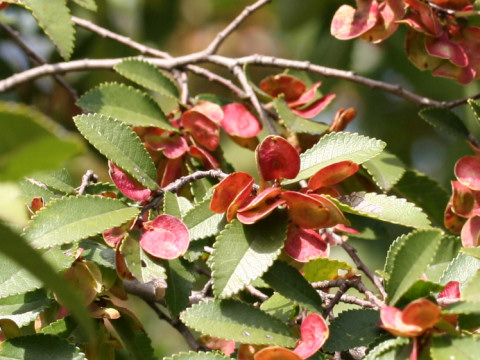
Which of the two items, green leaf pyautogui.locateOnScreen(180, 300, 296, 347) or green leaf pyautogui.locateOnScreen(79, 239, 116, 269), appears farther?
green leaf pyautogui.locateOnScreen(79, 239, 116, 269)

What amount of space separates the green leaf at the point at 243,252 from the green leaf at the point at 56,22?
0.47 meters

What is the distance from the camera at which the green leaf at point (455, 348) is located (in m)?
0.63

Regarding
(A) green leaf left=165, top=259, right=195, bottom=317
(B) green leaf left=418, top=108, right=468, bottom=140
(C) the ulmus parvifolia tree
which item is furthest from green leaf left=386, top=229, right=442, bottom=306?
(B) green leaf left=418, top=108, right=468, bottom=140

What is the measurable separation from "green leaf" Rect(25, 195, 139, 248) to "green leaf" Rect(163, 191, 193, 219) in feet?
0.16

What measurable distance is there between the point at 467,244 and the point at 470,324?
0.25 metres

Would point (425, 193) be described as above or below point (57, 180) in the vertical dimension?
below

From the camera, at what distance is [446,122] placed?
1137mm

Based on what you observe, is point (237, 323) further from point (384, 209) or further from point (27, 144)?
point (27, 144)

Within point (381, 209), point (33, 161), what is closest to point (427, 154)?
point (381, 209)

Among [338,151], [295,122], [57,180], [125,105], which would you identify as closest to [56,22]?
[125,105]

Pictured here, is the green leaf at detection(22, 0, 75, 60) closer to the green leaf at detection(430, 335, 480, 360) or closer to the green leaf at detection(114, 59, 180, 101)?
the green leaf at detection(114, 59, 180, 101)

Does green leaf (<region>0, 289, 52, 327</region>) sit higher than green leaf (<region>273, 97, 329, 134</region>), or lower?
lower

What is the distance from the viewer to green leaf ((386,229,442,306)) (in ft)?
2.21

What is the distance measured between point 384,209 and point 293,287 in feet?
0.43
